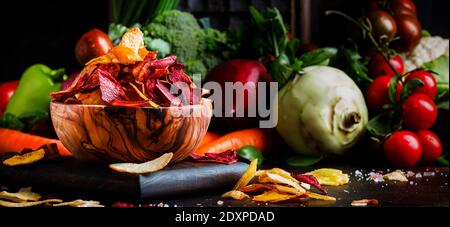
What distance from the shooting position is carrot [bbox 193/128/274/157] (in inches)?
62.3

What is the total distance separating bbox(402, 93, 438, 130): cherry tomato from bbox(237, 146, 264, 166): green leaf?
0.35 meters

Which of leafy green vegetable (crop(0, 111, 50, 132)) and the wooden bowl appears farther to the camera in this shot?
leafy green vegetable (crop(0, 111, 50, 132))

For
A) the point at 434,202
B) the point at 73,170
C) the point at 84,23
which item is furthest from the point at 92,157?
the point at 84,23

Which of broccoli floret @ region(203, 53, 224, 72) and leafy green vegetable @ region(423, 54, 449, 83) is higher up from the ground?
broccoli floret @ region(203, 53, 224, 72)

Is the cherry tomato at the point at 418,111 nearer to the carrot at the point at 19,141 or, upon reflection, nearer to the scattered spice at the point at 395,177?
the scattered spice at the point at 395,177

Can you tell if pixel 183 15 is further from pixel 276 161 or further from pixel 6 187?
pixel 6 187

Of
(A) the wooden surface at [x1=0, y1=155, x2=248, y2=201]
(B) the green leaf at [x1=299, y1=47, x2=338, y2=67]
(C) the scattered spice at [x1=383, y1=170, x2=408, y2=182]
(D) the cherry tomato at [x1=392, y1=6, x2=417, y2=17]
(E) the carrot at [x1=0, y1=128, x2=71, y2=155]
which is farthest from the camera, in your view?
(D) the cherry tomato at [x1=392, y1=6, x2=417, y2=17]

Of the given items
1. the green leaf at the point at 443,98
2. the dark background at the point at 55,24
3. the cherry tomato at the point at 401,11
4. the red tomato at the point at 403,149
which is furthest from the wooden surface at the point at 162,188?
the dark background at the point at 55,24

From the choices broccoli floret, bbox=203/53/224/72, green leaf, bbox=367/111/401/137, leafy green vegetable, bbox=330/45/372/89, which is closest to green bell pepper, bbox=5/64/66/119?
broccoli floret, bbox=203/53/224/72

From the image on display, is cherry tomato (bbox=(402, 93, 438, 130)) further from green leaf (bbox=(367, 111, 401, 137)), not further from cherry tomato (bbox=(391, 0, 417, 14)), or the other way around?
cherry tomato (bbox=(391, 0, 417, 14))

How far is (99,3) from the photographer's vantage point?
226 centimetres

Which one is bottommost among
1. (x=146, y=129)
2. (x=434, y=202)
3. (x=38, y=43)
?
(x=434, y=202)

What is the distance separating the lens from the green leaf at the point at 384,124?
154cm

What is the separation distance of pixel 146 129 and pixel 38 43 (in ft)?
4.57
